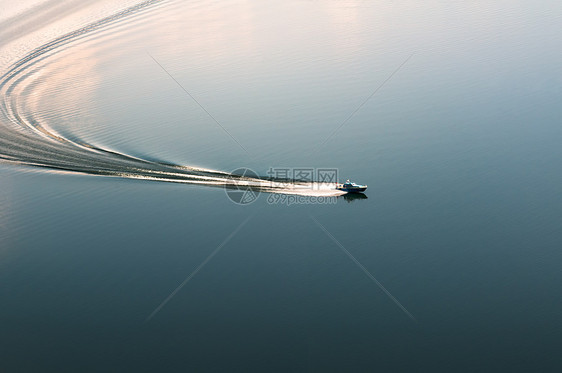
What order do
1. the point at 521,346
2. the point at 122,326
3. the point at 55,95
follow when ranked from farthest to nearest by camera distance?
the point at 55,95, the point at 122,326, the point at 521,346

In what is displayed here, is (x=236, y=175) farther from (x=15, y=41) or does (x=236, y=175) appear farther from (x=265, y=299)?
(x=15, y=41)

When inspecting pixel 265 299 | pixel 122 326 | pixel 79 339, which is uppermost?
pixel 265 299

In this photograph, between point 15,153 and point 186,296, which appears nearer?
point 186,296

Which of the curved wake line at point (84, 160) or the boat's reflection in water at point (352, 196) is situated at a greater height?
the boat's reflection in water at point (352, 196)

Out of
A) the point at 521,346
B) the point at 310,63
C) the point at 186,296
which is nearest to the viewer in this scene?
the point at 521,346

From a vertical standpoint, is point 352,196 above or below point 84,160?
above

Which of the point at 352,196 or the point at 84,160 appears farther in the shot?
the point at 84,160

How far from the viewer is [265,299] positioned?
1869 cm

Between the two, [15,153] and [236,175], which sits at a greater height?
[236,175]

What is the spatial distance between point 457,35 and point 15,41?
27039mm

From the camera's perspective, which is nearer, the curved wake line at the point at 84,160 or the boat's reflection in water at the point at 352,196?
→ the boat's reflection in water at the point at 352,196

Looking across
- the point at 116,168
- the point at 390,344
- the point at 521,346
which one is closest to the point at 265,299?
the point at 390,344

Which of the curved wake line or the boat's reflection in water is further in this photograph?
the curved wake line

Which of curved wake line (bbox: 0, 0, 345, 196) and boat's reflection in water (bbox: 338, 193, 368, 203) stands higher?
boat's reflection in water (bbox: 338, 193, 368, 203)
